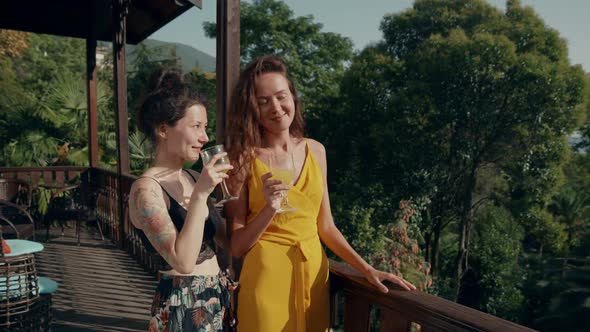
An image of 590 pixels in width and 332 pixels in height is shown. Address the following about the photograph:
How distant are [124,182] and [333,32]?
808 inches

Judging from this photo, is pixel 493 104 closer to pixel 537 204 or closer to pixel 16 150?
pixel 537 204

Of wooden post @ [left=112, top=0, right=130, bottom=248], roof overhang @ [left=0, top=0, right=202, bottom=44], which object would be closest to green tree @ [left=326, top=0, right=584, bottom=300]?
roof overhang @ [left=0, top=0, right=202, bottom=44]

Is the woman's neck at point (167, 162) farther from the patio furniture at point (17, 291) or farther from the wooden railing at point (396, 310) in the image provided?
the patio furniture at point (17, 291)

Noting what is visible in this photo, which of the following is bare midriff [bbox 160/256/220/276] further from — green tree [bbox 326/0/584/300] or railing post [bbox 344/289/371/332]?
green tree [bbox 326/0/584/300]

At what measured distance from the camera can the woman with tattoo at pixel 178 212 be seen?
4.10ft

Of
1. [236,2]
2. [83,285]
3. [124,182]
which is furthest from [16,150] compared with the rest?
[236,2]

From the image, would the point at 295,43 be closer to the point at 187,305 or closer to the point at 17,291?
the point at 17,291

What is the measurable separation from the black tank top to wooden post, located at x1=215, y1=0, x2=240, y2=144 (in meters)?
0.90

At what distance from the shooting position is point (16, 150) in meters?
9.27

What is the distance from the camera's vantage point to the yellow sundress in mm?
1453

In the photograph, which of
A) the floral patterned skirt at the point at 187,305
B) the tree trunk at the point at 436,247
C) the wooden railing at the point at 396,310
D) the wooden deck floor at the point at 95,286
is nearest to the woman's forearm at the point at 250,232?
the floral patterned skirt at the point at 187,305

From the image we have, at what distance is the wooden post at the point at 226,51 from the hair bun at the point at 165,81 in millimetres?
839

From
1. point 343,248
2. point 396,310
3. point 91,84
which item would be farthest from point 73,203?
point 396,310

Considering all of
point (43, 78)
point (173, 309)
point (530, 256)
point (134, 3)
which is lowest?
point (530, 256)
